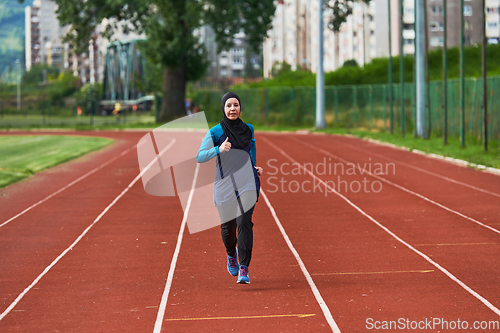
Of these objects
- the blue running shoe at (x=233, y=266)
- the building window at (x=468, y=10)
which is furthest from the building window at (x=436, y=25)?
the blue running shoe at (x=233, y=266)

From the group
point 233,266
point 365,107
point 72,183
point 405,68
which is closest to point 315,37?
point 405,68

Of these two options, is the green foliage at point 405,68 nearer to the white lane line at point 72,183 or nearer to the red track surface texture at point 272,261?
the white lane line at point 72,183

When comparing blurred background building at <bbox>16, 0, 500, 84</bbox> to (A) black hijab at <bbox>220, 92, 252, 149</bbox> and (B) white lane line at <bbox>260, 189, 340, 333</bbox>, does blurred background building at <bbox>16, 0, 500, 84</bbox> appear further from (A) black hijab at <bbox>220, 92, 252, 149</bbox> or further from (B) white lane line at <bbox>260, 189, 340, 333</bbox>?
(A) black hijab at <bbox>220, 92, 252, 149</bbox>

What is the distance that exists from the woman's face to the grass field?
37.0 ft

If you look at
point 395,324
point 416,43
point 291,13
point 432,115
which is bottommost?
point 395,324

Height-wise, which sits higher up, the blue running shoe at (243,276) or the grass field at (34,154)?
the grass field at (34,154)

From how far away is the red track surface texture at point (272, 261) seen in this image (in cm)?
623

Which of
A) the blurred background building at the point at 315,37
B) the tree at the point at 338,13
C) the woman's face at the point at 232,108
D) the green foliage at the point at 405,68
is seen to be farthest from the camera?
the blurred background building at the point at 315,37

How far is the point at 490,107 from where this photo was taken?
24.8 metres

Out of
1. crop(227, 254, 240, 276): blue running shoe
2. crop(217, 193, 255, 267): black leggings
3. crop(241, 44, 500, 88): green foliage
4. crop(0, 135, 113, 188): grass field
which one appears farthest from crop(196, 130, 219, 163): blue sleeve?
crop(241, 44, 500, 88): green foliage

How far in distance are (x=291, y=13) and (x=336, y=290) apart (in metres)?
137

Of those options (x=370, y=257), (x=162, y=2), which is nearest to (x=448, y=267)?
(x=370, y=257)

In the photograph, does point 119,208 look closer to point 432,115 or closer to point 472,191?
point 472,191

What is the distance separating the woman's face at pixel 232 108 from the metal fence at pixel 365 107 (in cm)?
1965
